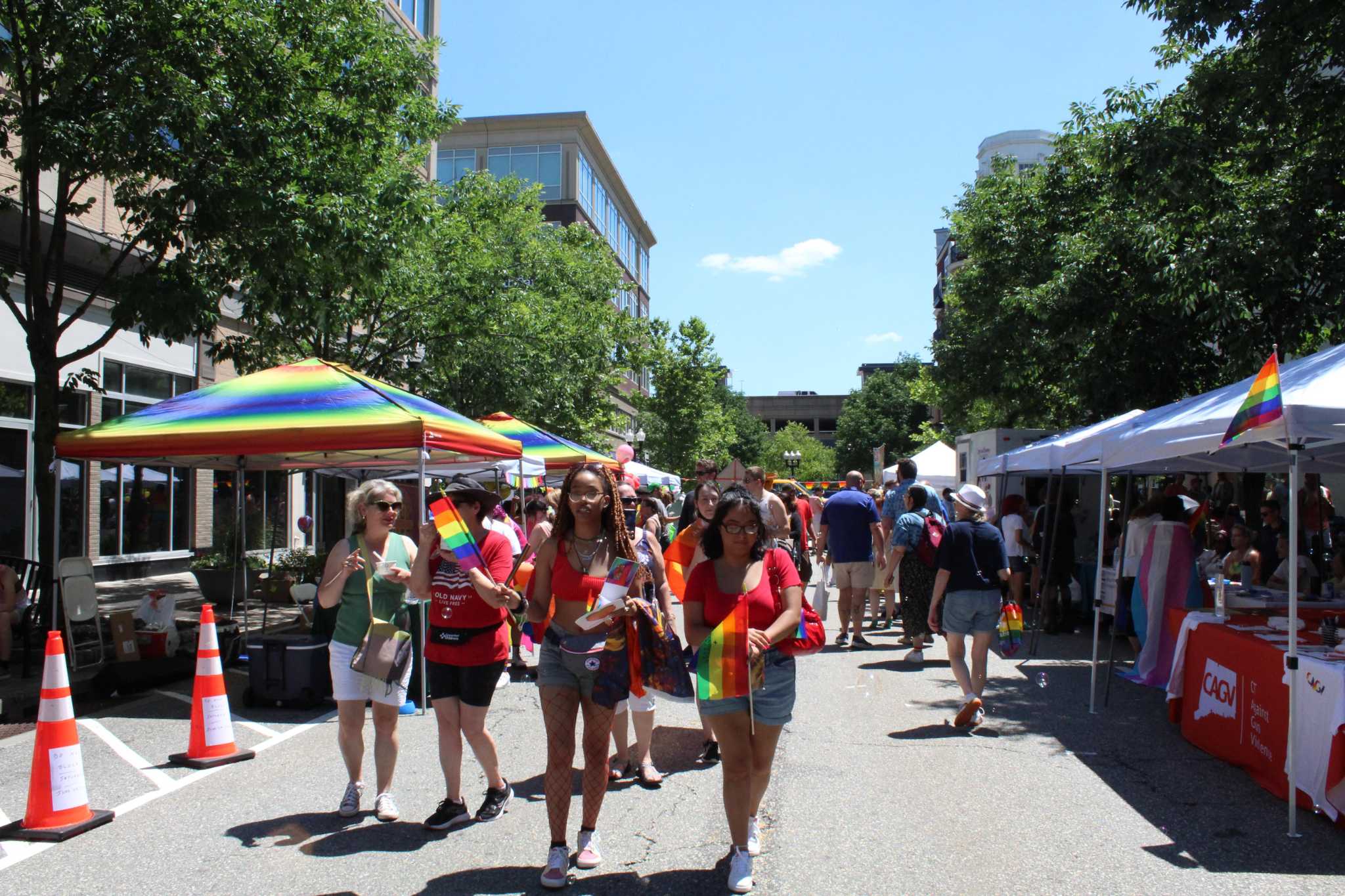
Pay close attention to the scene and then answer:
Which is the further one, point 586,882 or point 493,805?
point 493,805

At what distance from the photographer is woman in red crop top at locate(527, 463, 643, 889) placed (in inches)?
170

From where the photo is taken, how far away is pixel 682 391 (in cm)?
5272

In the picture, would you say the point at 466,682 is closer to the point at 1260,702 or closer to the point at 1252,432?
the point at 1252,432

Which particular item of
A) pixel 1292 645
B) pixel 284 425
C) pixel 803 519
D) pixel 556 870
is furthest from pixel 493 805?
pixel 803 519

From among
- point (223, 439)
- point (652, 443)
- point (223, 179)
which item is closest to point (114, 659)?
point (223, 439)

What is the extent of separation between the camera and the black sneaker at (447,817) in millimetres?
5027

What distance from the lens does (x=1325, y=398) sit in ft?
17.8

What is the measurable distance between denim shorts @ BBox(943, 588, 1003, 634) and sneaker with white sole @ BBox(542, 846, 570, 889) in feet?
13.1

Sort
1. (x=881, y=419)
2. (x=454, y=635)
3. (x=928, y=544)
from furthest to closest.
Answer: (x=881, y=419) < (x=928, y=544) < (x=454, y=635)

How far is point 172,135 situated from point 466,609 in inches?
290

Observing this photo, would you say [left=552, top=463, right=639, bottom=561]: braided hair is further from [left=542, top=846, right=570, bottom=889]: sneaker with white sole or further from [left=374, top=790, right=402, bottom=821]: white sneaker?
[left=374, top=790, right=402, bottom=821]: white sneaker

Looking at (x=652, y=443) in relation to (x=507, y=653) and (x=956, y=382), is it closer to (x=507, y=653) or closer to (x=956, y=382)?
(x=956, y=382)

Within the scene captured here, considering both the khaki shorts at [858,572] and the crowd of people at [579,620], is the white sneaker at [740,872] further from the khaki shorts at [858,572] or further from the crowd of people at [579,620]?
the khaki shorts at [858,572]

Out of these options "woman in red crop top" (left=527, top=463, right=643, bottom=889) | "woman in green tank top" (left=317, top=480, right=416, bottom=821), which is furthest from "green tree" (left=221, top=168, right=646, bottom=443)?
"woman in red crop top" (left=527, top=463, right=643, bottom=889)
